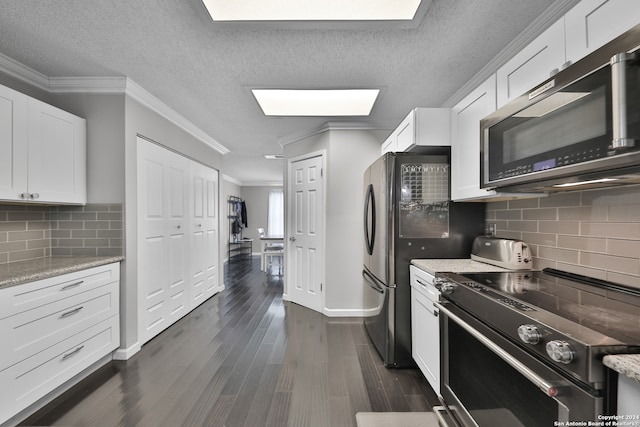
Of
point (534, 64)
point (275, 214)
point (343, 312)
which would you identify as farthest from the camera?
point (275, 214)

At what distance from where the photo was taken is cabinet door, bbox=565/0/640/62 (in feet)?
2.92

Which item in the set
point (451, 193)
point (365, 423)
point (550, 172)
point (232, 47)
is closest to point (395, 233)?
point (451, 193)

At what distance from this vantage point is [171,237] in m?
3.01

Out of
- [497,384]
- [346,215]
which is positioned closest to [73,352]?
[497,384]

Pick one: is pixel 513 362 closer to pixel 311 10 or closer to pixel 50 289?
pixel 311 10

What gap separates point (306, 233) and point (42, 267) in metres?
2.49

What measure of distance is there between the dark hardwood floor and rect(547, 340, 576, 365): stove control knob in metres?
1.22

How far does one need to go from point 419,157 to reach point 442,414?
5.58 ft

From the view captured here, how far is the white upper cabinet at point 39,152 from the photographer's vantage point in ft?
5.74

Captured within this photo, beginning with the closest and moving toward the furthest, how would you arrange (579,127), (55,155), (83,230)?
(579,127) → (55,155) → (83,230)

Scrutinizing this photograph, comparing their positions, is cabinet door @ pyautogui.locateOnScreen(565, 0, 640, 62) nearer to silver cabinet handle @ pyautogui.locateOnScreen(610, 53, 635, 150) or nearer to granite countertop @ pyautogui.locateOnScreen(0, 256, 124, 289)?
silver cabinet handle @ pyautogui.locateOnScreen(610, 53, 635, 150)

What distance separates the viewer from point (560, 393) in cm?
78

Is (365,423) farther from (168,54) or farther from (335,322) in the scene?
(168,54)

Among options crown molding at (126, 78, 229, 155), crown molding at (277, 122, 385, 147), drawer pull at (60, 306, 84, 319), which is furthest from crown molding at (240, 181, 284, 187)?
drawer pull at (60, 306, 84, 319)
